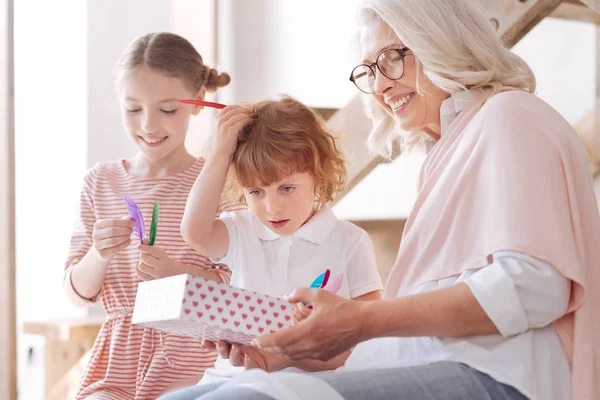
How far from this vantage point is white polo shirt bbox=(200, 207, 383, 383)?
5.66ft

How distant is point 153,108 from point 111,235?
39cm

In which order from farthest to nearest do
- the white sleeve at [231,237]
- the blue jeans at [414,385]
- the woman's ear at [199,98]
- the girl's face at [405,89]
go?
1. the woman's ear at [199,98]
2. the white sleeve at [231,237]
3. the girl's face at [405,89]
4. the blue jeans at [414,385]

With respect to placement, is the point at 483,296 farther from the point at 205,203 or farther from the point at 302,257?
the point at 205,203

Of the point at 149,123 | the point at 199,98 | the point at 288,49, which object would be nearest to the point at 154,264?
the point at 149,123

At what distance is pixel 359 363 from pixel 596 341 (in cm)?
42

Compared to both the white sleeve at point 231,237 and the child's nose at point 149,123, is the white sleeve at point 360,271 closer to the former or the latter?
the white sleeve at point 231,237

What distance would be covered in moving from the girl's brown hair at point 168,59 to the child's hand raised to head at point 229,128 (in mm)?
348

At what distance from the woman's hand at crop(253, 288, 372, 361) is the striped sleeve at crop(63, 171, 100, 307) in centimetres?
96

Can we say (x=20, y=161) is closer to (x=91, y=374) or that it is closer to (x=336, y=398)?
(x=91, y=374)

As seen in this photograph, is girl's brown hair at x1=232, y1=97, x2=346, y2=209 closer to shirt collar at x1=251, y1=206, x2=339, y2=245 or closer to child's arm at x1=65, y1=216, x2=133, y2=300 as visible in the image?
shirt collar at x1=251, y1=206, x2=339, y2=245

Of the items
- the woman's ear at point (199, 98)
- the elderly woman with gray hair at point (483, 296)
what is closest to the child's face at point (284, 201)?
the elderly woman with gray hair at point (483, 296)

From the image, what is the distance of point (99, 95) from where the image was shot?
118 inches

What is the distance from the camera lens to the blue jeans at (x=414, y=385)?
3.87ft

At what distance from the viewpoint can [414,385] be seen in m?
1.20
